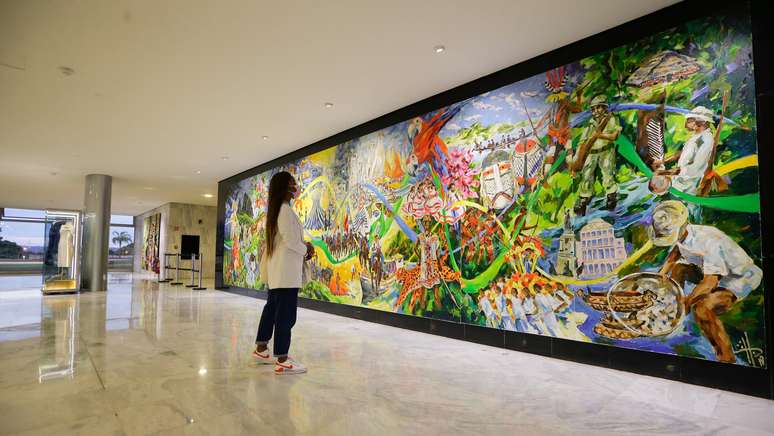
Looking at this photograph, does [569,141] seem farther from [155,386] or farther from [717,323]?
[155,386]

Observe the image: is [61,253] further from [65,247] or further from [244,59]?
[244,59]

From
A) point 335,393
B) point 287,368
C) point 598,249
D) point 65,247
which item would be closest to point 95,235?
point 65,247

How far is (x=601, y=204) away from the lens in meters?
3.86

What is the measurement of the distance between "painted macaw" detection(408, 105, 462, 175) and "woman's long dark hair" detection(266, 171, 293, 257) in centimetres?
253

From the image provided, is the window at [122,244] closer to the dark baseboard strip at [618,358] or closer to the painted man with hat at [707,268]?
the dark baseboard strip at [618,358]

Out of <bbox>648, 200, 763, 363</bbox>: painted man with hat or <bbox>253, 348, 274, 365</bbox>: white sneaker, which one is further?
<bbox>253, 348, 274, 365</bbox>: white sneaker

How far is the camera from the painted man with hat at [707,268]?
10.2 ft

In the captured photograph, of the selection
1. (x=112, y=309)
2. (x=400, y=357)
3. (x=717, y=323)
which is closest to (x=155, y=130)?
(x=112, y=309)

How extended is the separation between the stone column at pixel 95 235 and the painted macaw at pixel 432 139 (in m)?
10.4

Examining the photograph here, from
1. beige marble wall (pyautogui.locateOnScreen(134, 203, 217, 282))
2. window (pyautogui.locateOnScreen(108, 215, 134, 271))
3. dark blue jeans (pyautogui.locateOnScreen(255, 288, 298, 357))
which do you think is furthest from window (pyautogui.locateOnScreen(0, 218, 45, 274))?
dark blue jeans (pyautogui.locateOnScreen(255, 288, 298, 357))

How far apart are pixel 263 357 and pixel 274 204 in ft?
4.79

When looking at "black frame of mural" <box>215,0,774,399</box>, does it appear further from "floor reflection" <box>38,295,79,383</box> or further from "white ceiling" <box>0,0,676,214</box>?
"floor reflection" <box>38,295,79,383</box>

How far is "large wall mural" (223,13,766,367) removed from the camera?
321 cm

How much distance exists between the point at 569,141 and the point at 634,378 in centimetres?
234
